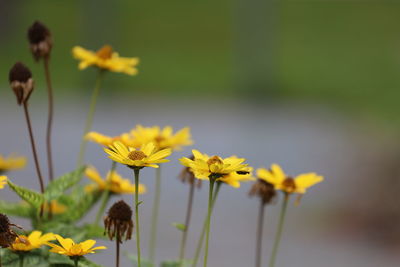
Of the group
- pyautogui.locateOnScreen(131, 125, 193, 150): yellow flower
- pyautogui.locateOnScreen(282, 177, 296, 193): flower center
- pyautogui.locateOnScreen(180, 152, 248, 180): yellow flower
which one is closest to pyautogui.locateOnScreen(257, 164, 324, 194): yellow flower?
pyautogui.locateOnScreen(282, 177, 296, 193): flower center

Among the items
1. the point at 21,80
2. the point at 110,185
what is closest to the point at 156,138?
the point at 110,185

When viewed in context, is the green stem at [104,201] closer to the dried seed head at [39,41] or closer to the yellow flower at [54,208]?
the yellow flower at [54,208]

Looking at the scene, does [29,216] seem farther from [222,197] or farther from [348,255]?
[222,197]

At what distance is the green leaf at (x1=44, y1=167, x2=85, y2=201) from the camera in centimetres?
101

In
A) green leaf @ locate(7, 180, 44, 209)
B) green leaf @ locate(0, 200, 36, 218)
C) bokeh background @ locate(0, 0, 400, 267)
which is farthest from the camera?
bokeh background @ locate(0, 0, 400, 267)

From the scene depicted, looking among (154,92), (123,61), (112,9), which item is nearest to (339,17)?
(154,92)

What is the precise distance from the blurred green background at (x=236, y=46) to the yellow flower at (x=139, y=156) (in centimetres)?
501

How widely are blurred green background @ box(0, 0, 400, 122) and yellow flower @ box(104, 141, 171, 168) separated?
5.01m

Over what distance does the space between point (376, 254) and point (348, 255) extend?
0.14 meters

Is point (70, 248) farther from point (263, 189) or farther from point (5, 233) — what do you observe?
point (263, 189)

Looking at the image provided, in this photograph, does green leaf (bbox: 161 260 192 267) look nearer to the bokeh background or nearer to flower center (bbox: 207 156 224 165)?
flower center (bbox: 207 156 224 165)

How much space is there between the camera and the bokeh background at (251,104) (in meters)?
3.81

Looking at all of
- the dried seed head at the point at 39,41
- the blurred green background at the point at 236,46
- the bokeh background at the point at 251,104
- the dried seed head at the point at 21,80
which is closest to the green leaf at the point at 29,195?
the dried seed head at the point at 21,80

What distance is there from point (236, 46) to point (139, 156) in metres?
5.72
